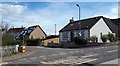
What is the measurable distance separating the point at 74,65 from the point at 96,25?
3629 cm

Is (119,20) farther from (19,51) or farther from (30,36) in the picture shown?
→ (19,51)

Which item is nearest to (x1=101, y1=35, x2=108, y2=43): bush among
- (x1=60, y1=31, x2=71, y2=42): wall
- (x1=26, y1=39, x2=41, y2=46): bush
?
(x1=60, y1=31, x2=71, y2=42): wall

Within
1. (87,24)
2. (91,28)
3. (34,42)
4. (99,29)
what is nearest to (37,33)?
(34,42)

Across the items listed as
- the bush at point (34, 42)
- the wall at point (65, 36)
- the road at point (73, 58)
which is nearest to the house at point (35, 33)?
the bush at point (34, 42)

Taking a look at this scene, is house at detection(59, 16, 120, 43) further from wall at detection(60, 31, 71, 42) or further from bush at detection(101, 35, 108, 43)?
bush at detection(101, 35, 108, 43)

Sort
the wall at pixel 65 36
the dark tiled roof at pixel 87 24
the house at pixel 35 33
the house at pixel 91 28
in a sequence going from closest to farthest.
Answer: the house at pixel 91 28
the dark tiled roof at pixel 87 24
the wall at pixel 65 36
the house at pixel 35 33

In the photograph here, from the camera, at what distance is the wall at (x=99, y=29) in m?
50.7

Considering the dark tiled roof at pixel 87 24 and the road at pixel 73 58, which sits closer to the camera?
the road at pixel 73 58

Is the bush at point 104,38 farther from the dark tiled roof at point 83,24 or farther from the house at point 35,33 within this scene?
the house at point 35,33

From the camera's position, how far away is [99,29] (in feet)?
170

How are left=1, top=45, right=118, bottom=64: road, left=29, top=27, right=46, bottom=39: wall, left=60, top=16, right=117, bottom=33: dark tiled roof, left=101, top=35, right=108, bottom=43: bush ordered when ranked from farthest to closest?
1. left=29, top=27, right=46, bottom=39: wall
2. left=60, top=16, right=117, bottom=33: dark tiled roof
3. left=101, top=35, right=108, bottom=43: bush
4. left=1, top=45, right=118, bottom=64: road

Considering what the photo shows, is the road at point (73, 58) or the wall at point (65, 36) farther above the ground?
the wall at point (65, 36)

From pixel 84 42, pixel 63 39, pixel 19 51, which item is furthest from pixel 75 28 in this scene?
pixel 19 51

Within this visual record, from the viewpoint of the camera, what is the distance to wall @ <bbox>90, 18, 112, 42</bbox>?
5069 centimetres
